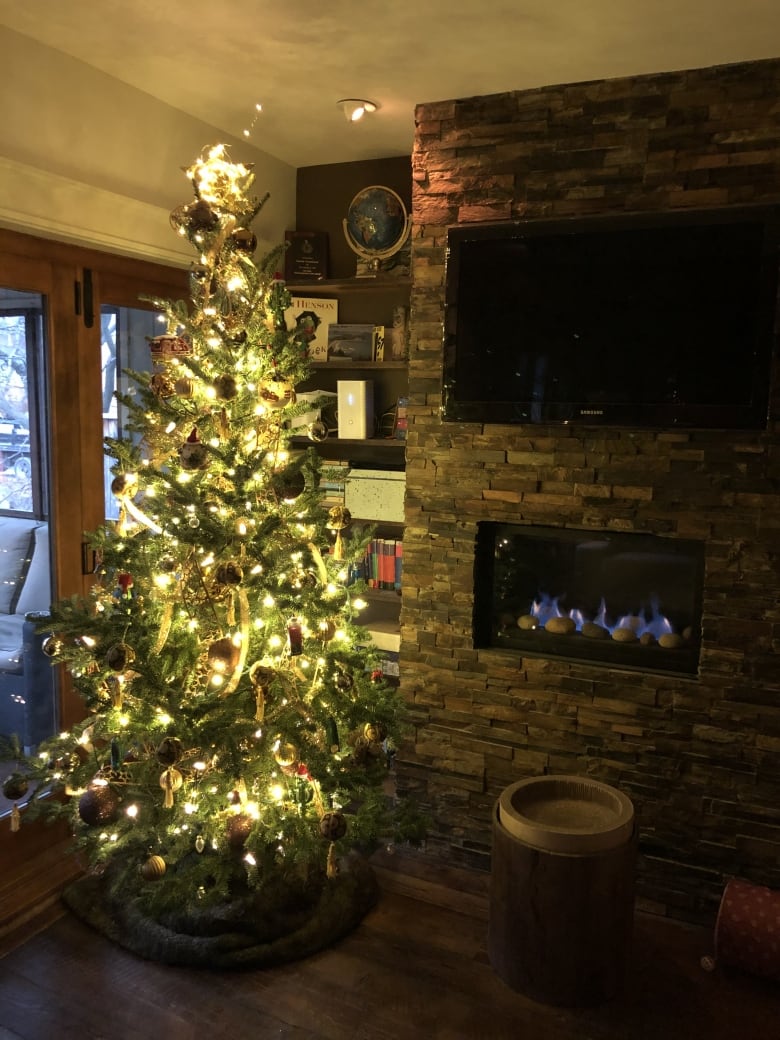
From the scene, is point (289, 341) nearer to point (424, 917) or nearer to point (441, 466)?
point (441, 466)

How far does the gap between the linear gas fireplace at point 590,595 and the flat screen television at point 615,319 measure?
1.43 ft

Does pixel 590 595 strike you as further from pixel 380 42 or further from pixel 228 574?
pixel 380 42

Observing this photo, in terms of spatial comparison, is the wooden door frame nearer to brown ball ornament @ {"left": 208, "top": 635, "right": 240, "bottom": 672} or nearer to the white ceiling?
the white ceiling

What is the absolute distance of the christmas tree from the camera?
2215 mm

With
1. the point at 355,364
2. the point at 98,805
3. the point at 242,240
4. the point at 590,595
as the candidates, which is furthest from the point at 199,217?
the point at 590,595

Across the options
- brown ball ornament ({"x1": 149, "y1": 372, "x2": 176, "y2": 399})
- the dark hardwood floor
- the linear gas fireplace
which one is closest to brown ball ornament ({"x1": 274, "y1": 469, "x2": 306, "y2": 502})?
brown ball ornament ({"x1": 149, "y1": 372, "x2": 176, "y2": 399})

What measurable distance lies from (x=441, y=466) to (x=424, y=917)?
4.82 feet

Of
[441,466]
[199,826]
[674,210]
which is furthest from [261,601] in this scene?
[674,210]

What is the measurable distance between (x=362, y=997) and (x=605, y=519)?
1.56m

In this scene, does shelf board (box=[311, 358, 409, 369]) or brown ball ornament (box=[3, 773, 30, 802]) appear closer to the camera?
brown ball ornament (box=[3, 773, 30, 802])

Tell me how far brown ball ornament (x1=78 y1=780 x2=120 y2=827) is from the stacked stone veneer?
1.14 metres

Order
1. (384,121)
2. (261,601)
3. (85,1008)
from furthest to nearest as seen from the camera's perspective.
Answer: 1. (384,121)
2. (261,601)
3. (85,1008)

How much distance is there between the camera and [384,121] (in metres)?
3.08

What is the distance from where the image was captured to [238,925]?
2.36 m
